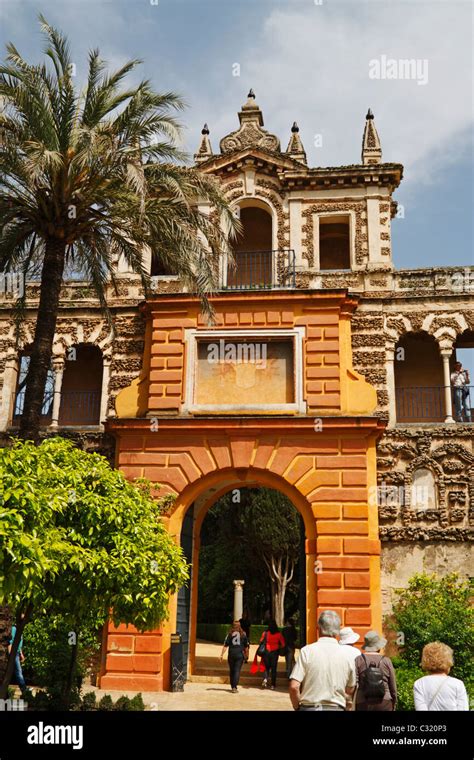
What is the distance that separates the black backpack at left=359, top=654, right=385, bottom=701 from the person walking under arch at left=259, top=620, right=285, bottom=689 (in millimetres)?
10278

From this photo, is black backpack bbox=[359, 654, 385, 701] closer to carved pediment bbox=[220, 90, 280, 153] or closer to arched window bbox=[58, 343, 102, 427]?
arched window bbox=[58, 343, 102, 427]

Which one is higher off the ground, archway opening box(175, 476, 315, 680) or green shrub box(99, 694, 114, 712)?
A: archway opening box(175, 476, 315, 680)

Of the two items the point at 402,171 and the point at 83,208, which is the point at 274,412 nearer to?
the point at 83,208

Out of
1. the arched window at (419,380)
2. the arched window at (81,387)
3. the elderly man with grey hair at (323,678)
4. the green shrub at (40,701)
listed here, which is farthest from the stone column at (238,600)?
the elderly man with grey hair at (323,678)

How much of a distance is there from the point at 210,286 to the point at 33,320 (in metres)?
6.42

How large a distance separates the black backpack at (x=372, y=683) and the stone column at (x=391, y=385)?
10.7 meters

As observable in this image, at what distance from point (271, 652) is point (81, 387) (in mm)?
8607

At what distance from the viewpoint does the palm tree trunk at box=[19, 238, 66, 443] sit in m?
13.6

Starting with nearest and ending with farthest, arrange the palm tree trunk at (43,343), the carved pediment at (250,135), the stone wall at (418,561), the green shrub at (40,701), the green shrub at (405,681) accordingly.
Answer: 1. the green shrub at (405,681)
2. the green shrub at (40,701)
3. the palm tree trunk at (43,343)
4. the stone wall at (418,561)
5. the carved pediment at (250,135)

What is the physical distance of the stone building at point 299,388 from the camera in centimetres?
1662

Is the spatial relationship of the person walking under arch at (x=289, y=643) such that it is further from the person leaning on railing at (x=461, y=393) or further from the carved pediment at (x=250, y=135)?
the carved pediment at (x=250, y=135)

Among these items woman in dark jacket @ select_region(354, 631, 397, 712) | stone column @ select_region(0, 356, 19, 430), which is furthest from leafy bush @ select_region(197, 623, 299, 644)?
woman in dark jacket @ select_region(354, 631, 397, 712)

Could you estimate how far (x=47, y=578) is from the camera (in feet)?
35.4
